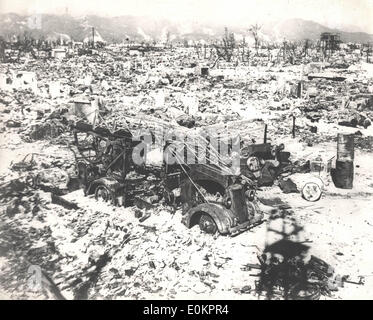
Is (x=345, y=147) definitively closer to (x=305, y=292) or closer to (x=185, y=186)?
(x=185, y=186)

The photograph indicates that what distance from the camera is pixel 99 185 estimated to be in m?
9.60

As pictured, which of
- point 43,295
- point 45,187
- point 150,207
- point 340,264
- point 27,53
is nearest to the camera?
point 43,295

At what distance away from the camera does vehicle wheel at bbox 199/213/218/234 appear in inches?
308

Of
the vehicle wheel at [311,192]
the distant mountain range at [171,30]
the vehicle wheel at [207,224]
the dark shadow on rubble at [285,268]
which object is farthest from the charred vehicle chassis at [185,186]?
the distant mountain range at [171,30]

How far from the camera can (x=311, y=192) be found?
9812mm

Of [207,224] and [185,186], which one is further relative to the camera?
[185,186]

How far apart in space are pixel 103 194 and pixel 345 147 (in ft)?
22.4

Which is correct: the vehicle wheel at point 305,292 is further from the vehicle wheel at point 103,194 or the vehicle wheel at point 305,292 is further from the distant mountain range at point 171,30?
the distant mountain range at point 171,30

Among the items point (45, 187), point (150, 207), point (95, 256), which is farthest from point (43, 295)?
point (45, 187)

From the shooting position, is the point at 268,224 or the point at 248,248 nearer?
the point at 248,248

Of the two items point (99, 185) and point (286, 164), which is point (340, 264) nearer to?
point (286, 164)

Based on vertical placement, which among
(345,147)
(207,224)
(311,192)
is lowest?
(207,224)

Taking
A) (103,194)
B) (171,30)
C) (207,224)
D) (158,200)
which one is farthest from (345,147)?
(171,30)
